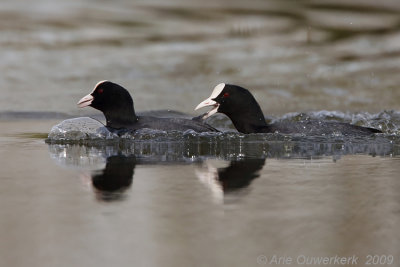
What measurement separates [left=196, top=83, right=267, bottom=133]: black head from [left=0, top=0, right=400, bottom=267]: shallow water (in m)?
0.66

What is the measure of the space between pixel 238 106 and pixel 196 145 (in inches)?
51.5

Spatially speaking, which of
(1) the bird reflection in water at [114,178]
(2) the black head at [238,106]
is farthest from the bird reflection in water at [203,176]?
(2) the black head at [238,106]

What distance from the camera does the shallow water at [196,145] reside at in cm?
260

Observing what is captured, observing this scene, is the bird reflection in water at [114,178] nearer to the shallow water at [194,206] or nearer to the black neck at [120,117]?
the shallow water at [194,206]

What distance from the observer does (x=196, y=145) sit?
5855 millimetres

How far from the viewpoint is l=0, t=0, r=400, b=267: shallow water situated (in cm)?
260

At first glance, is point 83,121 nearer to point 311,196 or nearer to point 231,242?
point 311,196

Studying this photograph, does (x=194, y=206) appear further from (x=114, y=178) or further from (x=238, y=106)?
(x=238, y=106)

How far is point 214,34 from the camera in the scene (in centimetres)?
1522

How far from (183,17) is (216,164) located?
450 inches
